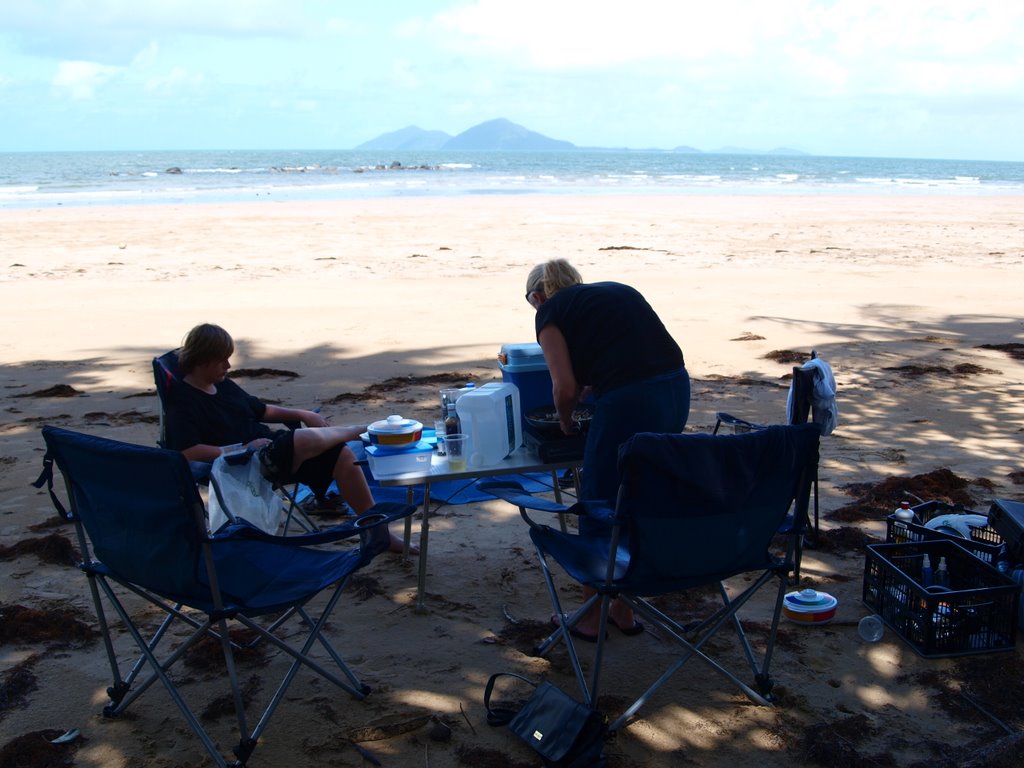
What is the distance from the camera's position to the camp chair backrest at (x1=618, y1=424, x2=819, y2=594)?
2.70m

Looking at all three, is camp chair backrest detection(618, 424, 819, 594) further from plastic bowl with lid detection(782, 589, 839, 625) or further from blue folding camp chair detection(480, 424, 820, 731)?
plastic bowl with lid detection(782, 589, 839, 625)

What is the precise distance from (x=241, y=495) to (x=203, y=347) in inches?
28.8

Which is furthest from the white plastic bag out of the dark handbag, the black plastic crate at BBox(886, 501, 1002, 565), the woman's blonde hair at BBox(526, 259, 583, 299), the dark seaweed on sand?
the dark seaweed on sand

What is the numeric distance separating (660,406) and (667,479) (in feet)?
2.28

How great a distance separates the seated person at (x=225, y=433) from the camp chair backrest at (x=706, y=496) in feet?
5.19

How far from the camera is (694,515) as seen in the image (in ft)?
9.23

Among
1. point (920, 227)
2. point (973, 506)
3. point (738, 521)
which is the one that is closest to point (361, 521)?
point (738, 521)

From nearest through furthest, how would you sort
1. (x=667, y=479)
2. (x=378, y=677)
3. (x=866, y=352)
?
1. (x=667, y=479)
2. (x=378, y=677)
3. (x=866, y=352)

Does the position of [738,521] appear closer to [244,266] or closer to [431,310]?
[431,310]

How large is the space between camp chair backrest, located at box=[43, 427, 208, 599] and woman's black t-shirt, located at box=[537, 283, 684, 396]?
1383 millimetres

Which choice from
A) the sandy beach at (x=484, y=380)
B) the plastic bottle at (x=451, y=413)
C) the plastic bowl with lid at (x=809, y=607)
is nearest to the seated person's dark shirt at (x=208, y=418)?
the sandy beach at (x=484, y=380)

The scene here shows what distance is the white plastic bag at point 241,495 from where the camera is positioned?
3.48m

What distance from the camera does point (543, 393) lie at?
414 centimetres

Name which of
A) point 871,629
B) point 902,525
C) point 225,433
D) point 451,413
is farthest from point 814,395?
point 225,433
